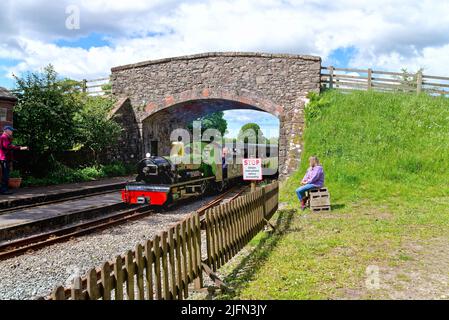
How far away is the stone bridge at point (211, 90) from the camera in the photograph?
18.5m

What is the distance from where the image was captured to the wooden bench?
10.1 meters

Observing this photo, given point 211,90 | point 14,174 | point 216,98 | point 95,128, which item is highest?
point 211,90

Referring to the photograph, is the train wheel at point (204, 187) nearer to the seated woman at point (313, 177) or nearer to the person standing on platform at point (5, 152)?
the seated woman at point (313, 177)

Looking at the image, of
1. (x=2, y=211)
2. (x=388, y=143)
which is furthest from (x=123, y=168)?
(x=388, y=143)

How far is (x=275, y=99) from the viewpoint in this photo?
19.0 m

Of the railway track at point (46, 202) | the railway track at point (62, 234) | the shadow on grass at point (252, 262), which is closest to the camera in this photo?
the shadow on grass at point (252, 262)

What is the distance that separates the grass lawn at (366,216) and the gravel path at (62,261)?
2402 mm

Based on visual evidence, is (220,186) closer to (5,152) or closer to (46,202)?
(46,202)

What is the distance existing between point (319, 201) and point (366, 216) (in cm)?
123

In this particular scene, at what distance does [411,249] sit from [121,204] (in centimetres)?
832

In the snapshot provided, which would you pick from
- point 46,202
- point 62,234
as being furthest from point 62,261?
point 46,202

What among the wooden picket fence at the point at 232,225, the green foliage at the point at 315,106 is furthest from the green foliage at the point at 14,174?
the green foliage at the point at 315,106

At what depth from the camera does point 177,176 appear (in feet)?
38.6

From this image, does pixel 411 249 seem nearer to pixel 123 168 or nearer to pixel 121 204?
pixel 121 204
